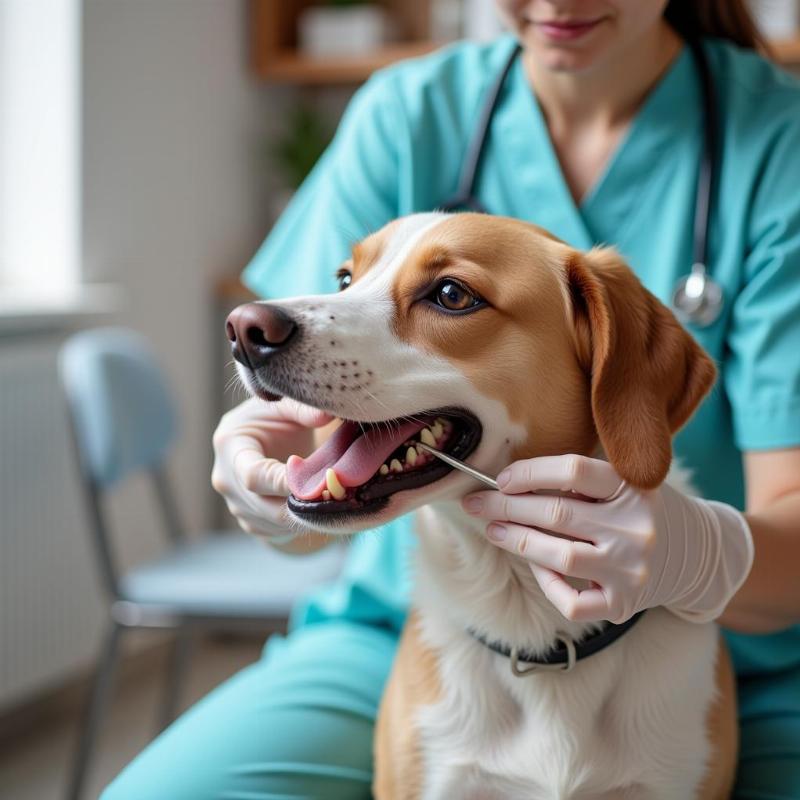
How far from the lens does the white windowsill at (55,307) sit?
2.28m

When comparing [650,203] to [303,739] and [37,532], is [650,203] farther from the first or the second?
[37,532]

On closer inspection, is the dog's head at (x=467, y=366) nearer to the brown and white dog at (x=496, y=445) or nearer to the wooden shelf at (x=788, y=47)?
the brown and white dog at (x=496, y=445)

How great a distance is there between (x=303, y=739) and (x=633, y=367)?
0.54 metres

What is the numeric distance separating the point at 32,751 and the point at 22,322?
0.99 m

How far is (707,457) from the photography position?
1191mm

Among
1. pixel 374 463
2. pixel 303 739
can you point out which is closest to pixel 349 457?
pixel 374 463

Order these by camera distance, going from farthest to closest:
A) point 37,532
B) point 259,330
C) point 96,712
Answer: point 37,532 < point 96,712 < point 259,330

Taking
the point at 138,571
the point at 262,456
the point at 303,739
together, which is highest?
the point at 262,456

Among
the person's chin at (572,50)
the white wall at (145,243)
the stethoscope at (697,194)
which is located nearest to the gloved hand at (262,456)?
the stethoscope at (697,194)

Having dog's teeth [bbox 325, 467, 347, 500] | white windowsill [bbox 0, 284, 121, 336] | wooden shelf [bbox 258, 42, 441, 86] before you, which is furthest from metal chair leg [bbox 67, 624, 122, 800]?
wooden shelf [bbox 258, 42, 441, 86]

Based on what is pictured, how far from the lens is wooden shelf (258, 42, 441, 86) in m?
2.87

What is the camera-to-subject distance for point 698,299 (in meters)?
1.14

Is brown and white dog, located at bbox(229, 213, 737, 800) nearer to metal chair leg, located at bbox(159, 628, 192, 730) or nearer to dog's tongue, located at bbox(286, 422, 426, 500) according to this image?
dog's tongue, located at bbox(286, 422, 426, 500)

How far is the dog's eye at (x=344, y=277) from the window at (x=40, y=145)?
1.62 meters
